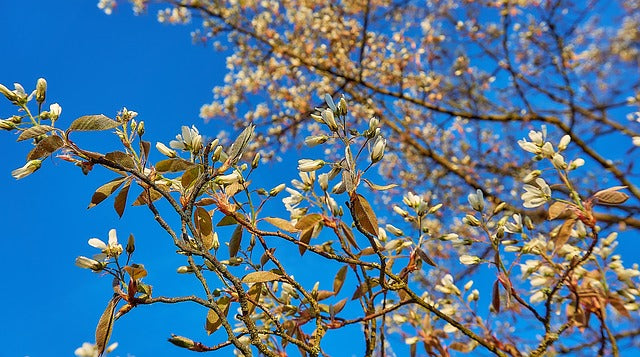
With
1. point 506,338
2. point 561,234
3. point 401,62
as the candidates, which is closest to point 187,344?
point 561,234

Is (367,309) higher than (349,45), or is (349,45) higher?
(349,45)

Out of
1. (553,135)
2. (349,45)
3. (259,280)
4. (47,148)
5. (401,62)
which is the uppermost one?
(349,45)

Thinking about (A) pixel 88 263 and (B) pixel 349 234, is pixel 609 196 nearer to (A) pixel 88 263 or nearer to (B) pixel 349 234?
(B) pixel 349 234

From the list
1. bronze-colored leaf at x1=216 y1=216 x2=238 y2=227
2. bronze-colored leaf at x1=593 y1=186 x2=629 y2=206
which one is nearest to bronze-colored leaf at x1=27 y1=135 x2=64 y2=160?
bronze-colored leaf at x1=216 y1=216 x2=238 y2=227

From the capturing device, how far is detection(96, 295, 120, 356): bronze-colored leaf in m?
0.89

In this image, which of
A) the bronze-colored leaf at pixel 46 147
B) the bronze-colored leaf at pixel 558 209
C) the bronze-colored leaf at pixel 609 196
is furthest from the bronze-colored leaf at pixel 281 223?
the bronze-colored leaf at pixel 609 196

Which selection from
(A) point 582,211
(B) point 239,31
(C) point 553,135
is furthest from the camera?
(B) point 239,31

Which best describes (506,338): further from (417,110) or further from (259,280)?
(417,110)

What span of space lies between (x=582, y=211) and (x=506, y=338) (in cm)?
68

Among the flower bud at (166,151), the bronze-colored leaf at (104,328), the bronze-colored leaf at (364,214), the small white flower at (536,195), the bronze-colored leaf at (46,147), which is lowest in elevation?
the bronze-colored leaf at (104,328)

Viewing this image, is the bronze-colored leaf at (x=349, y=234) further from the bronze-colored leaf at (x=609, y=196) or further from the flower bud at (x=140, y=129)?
the bronze-colored leaf at (x=609, y=196)

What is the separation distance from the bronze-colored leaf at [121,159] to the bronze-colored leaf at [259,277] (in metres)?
0.32

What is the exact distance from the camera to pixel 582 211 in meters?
1.17

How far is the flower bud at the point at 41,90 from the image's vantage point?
3.34 ft
